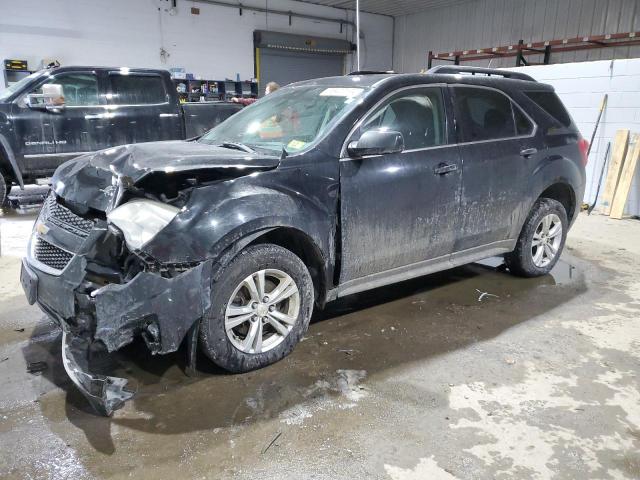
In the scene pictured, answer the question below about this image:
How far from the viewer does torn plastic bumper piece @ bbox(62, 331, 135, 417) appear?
7.56 feet

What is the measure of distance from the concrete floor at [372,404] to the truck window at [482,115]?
52.5 inches

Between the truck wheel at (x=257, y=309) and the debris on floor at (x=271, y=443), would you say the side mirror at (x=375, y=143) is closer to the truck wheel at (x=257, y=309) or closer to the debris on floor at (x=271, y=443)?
the truck wheel at (x=257, y=309)

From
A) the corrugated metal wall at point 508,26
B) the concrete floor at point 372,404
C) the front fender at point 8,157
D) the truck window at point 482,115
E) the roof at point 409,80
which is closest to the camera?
the concrete floor at point 372,404

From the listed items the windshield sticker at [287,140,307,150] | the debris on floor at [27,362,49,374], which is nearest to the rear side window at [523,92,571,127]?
the windshield sticker at [287,140,307,150]

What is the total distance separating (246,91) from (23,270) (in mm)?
12327

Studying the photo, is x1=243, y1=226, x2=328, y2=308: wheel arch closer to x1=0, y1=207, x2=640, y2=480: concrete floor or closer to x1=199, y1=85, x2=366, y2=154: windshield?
x1=0, y1=207, x2=640, y2=480: concrete floor

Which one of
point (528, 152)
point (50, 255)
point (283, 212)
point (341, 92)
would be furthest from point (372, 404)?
point (528, 152)

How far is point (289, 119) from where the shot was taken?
3461mm

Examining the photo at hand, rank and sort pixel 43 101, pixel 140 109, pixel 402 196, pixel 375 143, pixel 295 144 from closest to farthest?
pixel 375 143, pixel 295 144, pixel 402 196, pixel 43 101, pixel 140 109

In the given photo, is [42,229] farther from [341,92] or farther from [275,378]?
[341,92]

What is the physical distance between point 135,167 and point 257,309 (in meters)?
0.99

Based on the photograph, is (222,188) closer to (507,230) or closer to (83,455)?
(83,455)

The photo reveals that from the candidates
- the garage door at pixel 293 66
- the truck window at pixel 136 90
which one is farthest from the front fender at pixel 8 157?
the garage door at pixel 293 66

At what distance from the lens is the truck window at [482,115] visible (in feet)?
11.9
